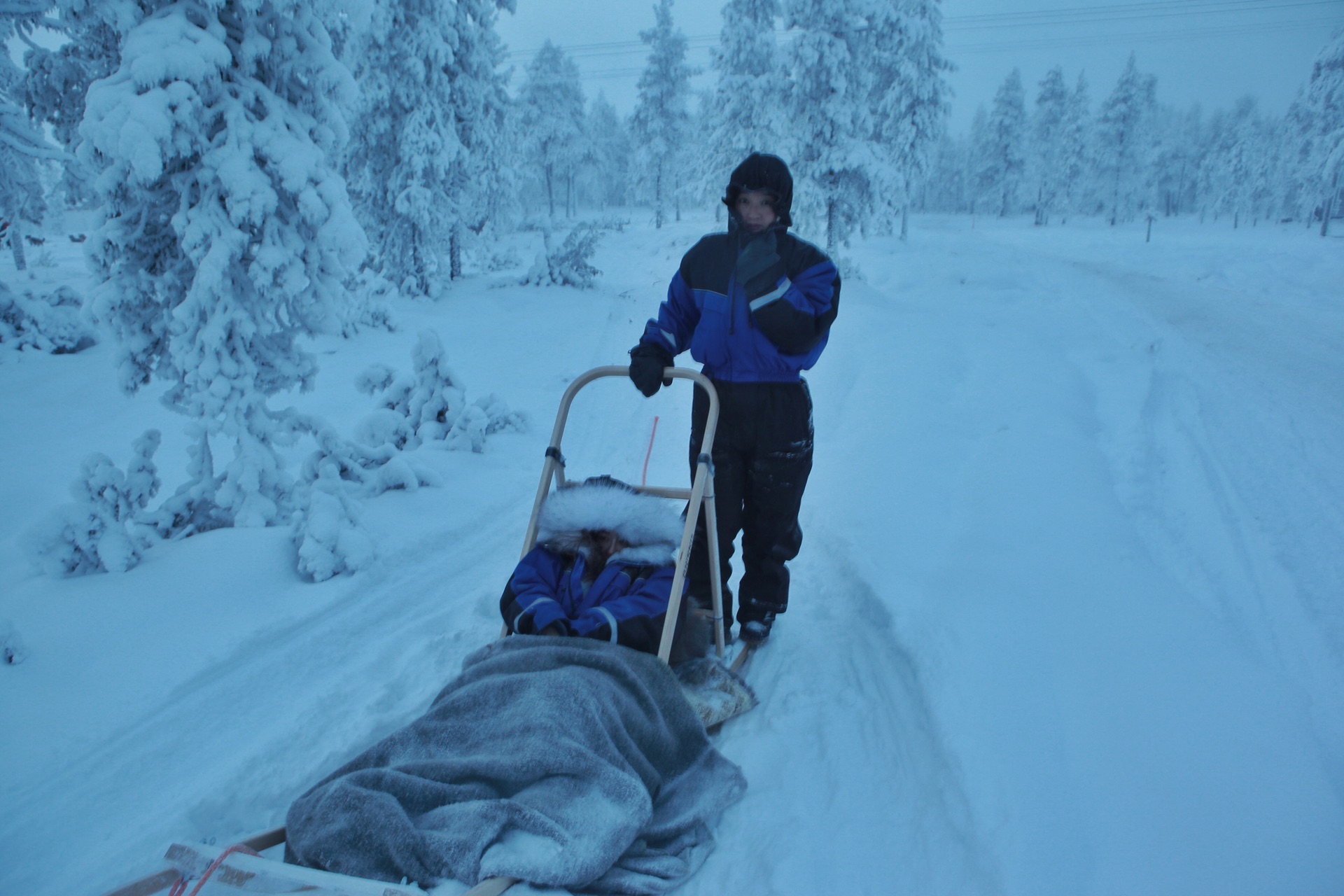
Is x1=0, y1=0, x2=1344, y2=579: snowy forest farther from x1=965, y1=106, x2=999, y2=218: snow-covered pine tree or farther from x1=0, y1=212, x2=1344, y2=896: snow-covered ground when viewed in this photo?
x1=965, y1=106, x2=999, y2=218: snow-covered pine tree

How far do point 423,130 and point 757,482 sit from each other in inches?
522

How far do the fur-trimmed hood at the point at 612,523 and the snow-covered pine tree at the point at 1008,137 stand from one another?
44764 millimetres

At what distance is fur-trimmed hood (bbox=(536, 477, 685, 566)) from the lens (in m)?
2.96

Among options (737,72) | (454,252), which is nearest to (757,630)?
(454,252)

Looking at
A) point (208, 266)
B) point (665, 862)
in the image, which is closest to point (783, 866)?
point (665, 862)

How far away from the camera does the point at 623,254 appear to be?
80.6ft

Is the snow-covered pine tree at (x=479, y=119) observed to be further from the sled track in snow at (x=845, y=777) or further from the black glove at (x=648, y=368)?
the sled track in snow at (x=845, y=777)

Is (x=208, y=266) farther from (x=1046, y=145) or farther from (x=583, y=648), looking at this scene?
(x=1046, y=145)

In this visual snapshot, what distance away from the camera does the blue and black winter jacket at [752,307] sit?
284 cm

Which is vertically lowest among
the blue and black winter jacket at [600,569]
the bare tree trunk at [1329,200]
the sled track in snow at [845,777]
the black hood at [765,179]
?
the sled track in snow at [845,777]

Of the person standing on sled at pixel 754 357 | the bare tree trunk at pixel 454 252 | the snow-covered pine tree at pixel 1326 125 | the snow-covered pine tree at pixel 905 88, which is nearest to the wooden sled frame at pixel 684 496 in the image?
the person standing on sled at pixel 754 357

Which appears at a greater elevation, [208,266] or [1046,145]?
[1046,145]

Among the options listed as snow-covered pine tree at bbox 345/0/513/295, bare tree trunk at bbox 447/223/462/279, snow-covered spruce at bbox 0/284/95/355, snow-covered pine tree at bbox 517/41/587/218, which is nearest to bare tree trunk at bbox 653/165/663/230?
snow-covered pine tree at bbox 517/41/587/218

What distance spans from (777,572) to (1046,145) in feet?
158
